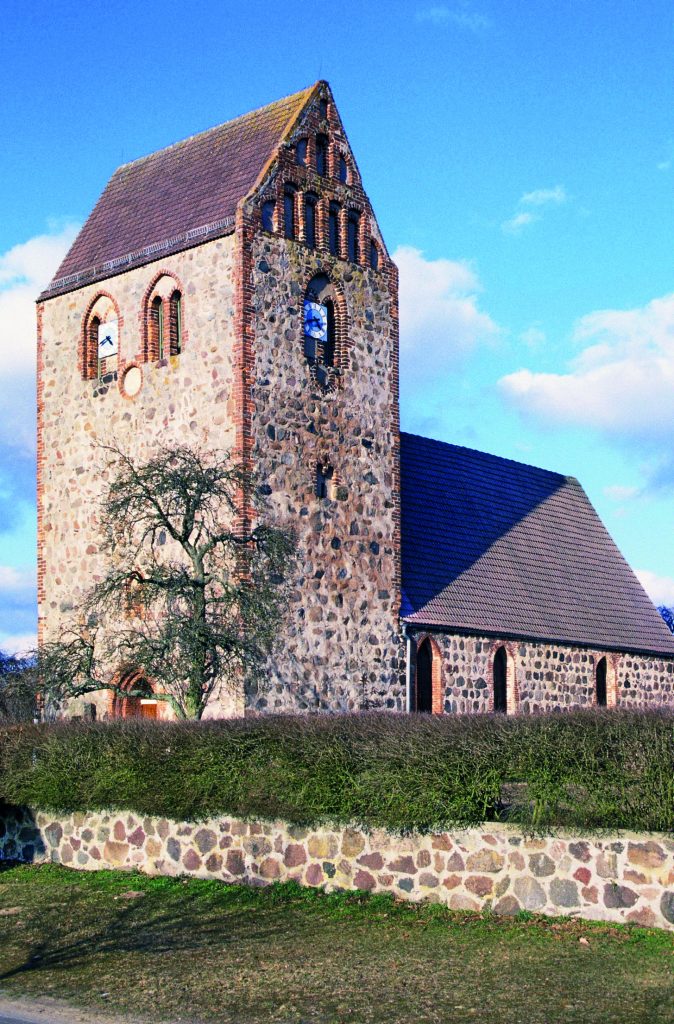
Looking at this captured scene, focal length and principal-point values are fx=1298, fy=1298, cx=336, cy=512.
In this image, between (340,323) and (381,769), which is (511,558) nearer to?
(340,323)

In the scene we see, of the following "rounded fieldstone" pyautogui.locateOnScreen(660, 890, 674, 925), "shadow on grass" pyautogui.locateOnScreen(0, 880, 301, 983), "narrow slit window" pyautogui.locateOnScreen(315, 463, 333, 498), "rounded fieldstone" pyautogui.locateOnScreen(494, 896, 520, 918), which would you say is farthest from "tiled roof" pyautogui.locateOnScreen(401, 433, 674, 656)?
"rounded fieldstone" pyautogui.locateOnScreen(660, 890, 674, 925)

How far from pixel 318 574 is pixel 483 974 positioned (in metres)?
13.4

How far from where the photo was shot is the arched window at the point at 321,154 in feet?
85.7

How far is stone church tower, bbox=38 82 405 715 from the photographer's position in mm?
24031

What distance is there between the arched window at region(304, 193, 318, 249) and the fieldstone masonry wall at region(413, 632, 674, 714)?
A: 8.33 m

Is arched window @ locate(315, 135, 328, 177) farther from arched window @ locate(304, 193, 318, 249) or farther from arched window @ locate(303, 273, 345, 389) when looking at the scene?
arched window @ locate(303, 273, 345, 389)

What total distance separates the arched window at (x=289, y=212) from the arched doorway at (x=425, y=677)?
8.85m

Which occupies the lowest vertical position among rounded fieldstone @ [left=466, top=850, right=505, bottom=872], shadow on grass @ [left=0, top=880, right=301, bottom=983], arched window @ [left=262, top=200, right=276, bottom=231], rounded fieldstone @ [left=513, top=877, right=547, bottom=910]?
shadow on grass @ [left=0, top=880, right=301, bottom=983]

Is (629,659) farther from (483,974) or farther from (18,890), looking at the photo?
(483,974)

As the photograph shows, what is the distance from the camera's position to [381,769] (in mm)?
14711

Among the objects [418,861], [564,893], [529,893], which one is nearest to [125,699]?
[418,861]

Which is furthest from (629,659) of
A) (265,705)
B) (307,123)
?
(307,123)

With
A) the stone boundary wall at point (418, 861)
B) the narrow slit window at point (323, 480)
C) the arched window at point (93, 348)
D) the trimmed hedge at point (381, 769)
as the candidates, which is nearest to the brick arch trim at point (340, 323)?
the narrow slit window at point (323, 480)

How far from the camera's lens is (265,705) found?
905 inches
